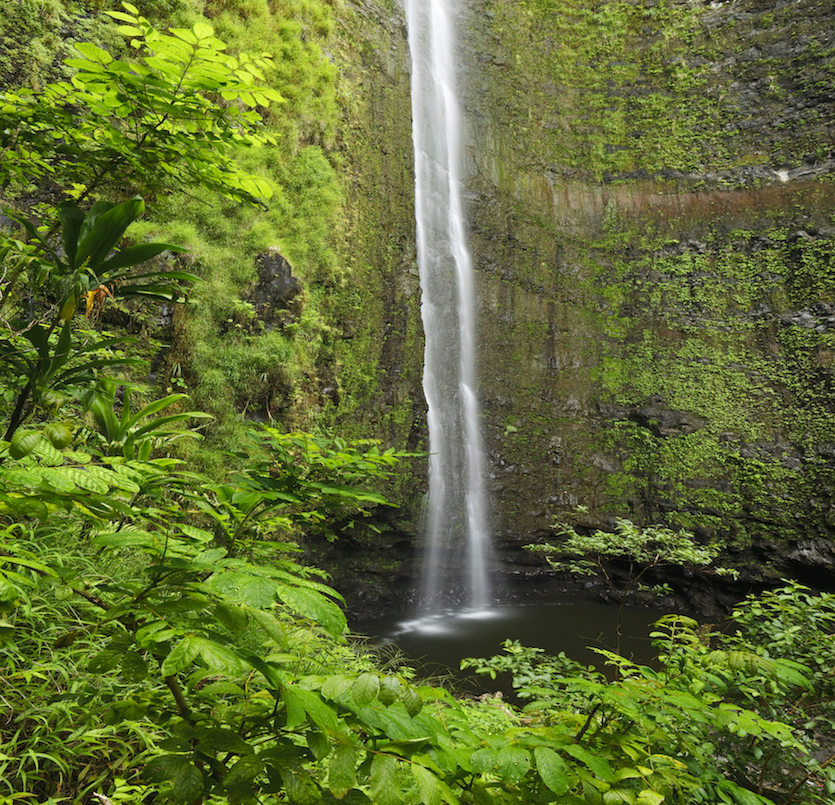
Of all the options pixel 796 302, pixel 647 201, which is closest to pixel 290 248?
pixel 647 201

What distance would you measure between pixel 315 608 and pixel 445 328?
364 inches

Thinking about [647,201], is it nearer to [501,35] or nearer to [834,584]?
[501,35]

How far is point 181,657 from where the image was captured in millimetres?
629

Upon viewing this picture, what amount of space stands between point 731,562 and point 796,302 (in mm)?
5322

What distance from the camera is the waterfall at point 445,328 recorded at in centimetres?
841

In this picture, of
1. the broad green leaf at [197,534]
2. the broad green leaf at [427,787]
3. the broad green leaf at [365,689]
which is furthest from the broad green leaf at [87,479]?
the broad green leaf at [427,787]

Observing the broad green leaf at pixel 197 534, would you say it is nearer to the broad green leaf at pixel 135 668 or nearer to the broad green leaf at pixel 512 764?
the broad green leaf at pixel 135 668

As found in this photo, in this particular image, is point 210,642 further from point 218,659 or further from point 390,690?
point 390,690

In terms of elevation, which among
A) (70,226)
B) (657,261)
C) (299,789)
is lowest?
(299,789)

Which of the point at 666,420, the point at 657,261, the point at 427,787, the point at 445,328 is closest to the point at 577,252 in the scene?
the point at 657,261

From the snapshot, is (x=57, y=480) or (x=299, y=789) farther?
(x=57, y=480)

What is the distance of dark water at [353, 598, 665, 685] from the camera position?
20.1ft

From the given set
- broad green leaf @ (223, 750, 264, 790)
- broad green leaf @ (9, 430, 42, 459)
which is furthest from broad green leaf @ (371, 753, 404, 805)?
broad green leaf @ (9, 430, 42, 459)

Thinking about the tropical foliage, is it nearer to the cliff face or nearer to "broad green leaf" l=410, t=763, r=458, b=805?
"broad green leaf" l=410, t=763, r=458, b=805
